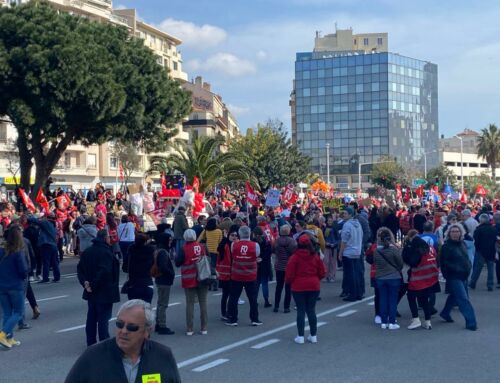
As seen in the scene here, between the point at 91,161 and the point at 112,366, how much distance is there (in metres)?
63.5

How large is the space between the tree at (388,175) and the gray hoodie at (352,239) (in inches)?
2288

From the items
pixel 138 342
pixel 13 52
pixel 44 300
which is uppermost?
pixel 13 52

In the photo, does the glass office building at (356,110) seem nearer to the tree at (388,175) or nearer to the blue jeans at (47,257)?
the tree at (388,175)

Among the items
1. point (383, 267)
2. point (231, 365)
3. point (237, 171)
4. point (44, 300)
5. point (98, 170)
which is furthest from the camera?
point (98, 170)

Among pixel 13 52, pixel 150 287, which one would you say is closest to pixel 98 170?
pixel 13 52

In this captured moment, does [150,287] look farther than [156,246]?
No

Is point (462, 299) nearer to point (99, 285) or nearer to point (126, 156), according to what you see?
point (99, 285)

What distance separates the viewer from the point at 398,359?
8516 mm

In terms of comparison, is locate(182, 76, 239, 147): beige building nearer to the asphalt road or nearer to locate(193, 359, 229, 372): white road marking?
the asphalt road

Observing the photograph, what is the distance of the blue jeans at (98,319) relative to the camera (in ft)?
29.1

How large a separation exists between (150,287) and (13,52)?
17.0 m

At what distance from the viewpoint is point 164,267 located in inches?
395

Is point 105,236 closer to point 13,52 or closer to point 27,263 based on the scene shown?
point 27,263

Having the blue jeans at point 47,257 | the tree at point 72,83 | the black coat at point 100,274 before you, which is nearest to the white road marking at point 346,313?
the black coat at point 100,274
